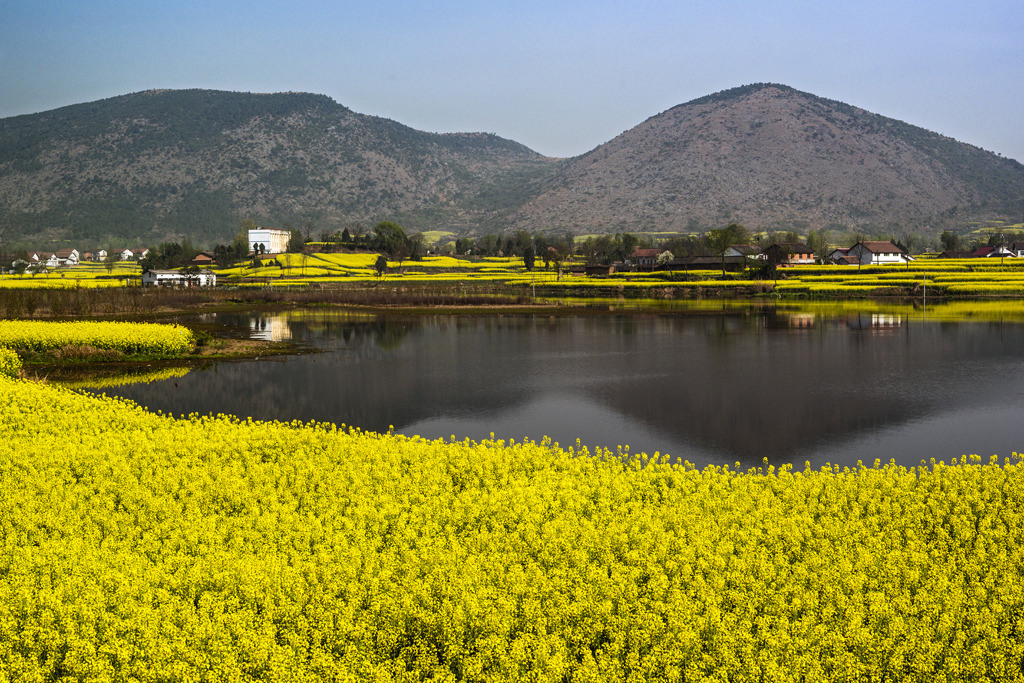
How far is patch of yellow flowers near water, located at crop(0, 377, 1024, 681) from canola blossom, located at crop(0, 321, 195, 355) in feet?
92.7

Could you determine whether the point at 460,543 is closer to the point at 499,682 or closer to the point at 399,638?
the point at 399,638

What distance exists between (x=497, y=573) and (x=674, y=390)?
21678mm

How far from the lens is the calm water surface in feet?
71.3

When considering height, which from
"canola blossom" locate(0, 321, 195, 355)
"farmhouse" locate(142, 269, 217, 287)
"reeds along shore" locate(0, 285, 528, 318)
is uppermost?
"farmhouse" locate(142, 269, 217, 287)

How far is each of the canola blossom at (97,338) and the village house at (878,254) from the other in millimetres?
128772

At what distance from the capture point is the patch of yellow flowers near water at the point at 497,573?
24.6 ft

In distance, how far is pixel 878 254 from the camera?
140 metres

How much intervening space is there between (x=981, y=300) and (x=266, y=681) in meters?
89.7

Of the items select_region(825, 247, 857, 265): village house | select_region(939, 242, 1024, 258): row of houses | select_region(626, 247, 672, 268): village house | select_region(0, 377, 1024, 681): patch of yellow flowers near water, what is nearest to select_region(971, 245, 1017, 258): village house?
select_region(939, 242, 1024, 258): row of houses

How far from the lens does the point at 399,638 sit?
7930mm

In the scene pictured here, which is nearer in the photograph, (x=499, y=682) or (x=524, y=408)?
(x=499, y=682)

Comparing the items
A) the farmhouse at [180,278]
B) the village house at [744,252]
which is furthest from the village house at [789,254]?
the farmhouse at [180,278]

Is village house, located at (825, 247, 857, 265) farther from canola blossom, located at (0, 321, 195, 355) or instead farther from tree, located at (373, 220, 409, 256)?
canola blossom, located at (0, 321, 195, 355)

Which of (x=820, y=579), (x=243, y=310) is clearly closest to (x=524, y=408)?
(x=820, y=579)
